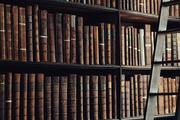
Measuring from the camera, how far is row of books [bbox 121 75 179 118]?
3.07 m

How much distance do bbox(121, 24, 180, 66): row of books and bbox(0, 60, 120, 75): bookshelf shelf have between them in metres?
0.17

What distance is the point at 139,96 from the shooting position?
10.4 feet

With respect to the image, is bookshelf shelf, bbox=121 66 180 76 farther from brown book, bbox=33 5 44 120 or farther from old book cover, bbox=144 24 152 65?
brown book, bbox=33 5 44 120

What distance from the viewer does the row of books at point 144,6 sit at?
3117 mm

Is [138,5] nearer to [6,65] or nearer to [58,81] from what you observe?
[58,81]

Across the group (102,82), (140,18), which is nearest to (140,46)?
(140,18)

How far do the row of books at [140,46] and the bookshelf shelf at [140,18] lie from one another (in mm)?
81

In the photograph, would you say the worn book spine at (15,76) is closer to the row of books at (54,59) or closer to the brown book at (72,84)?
the row of books at (54,59)

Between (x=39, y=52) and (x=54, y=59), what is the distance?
11 cm

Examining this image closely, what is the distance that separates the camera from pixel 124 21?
137 inches

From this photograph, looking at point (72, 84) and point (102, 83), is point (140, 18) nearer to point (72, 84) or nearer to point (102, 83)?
point (102, 83)

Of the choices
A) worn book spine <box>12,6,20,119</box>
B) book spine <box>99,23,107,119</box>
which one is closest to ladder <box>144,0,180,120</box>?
book spine <box>99,23,107,119</box>

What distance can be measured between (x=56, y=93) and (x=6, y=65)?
357 millimetres

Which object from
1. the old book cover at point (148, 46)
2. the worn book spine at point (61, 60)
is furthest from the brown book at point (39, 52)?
the old book cover at point (148, 46)
